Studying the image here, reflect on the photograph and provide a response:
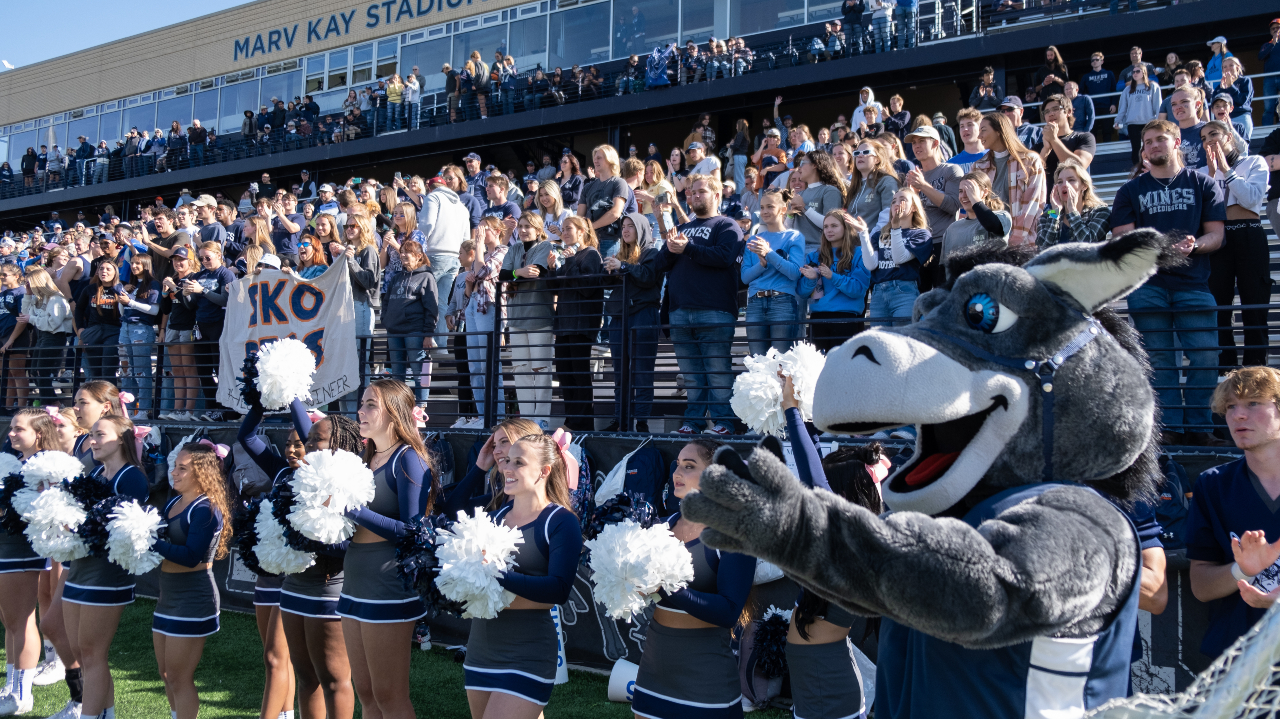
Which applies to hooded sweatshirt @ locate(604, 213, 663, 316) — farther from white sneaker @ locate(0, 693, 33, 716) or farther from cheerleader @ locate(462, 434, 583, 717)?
white sneaker @ locate(0, 693, 33, 716)

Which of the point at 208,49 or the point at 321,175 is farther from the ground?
the point at 208,49

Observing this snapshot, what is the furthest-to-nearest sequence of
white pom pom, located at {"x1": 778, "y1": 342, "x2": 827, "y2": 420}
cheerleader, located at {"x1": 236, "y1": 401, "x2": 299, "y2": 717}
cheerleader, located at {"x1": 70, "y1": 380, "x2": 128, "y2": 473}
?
cheerleader, located at {"x1": 70, "y1": 380, "x2": 128, "y2": 473}
cheerleader, located at {"x1": 236, "y1": 401, "x2": 299, "y2": 717}
white pom pom, located at {"x1": 778, "y1": 342, "x2": 827, "y2": 420}

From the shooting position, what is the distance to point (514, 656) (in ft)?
12.8

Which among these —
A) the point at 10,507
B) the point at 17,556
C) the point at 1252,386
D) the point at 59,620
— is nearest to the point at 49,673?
the point at 59,620

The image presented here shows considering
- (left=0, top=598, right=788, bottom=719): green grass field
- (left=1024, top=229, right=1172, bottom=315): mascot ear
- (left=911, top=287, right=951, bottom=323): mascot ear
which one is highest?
(left=1024, top=229, right=1172, bottom=315): mascot ear

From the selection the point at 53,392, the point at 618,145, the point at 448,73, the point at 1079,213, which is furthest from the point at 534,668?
the point at 448,73

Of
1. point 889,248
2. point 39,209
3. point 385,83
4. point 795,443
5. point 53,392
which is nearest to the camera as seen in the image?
point 795,443

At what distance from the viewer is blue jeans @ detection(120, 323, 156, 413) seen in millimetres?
10094

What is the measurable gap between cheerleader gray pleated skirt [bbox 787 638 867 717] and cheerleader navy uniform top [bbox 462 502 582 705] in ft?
3.24

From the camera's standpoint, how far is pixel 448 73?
22094 mm

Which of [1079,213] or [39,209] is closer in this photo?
[1079,213]

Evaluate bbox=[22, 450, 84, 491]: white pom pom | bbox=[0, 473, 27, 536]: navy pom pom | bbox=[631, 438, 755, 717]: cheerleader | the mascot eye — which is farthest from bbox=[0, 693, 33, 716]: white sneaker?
the mascot eye

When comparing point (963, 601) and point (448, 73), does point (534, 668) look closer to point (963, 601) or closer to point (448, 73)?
point (963, 601)

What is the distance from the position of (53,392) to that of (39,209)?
22.6m
